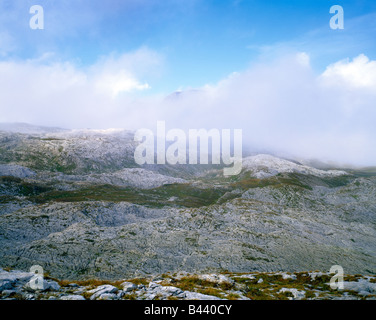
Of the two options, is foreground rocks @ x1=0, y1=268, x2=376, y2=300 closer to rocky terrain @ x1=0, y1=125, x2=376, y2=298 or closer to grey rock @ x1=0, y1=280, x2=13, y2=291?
grey rock @ x1=0, y1=280, x2=13, y2=291

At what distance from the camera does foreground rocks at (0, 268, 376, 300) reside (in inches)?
1016

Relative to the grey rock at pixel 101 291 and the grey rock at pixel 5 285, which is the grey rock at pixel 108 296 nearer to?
the grey rock at pixel 101 291

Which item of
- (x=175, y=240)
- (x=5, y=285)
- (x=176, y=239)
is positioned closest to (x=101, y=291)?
(x=5, y=285)

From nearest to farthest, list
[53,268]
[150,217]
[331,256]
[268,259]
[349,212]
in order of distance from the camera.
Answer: [53,268] → [268,259] → [331,256] → [150,217] → [349,212]

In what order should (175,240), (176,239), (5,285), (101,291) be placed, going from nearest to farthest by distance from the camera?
(5,285) → (101,291) → (175,240) → (176,239)

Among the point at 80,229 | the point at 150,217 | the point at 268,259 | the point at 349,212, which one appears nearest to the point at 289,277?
the point at 268,259

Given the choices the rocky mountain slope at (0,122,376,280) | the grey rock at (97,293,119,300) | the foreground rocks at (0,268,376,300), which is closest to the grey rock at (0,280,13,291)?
the foreground rocks at (0,268,376,300)

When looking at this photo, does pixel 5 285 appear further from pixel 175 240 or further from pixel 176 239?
pixel 176 239

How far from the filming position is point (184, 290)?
29.7m

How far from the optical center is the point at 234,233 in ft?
307

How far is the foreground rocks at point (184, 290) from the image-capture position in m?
25.8

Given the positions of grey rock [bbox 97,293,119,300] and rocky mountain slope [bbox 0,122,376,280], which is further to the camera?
rocky mountain slope [bbox 0,122,376,280]
